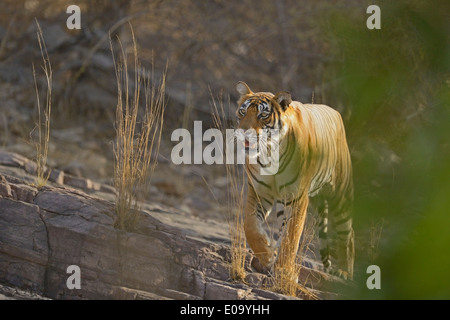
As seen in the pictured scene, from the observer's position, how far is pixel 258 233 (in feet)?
15.7

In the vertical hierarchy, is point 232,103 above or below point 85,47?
below

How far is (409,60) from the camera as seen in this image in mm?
6562

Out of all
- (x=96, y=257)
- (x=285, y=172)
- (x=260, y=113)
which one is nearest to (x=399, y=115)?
(x=285, y=172)

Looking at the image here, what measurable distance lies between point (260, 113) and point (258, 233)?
763 mm

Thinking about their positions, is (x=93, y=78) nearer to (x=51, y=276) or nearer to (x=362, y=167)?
(x=362, y=167)

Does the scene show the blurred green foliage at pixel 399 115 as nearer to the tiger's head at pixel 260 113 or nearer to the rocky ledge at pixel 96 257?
the tiger's head at pixel 260 113

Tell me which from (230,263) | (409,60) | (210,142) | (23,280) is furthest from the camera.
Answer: (210,142)

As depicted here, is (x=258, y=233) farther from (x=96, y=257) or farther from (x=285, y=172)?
(x=96, y=257)

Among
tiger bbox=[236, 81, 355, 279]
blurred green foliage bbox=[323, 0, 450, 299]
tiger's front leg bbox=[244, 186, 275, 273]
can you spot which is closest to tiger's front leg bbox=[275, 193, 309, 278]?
tiger bbox=[236, 81, 355, 279]

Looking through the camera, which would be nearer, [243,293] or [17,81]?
[243,293]

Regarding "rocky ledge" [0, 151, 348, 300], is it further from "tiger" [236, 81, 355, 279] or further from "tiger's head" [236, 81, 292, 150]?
"tiger's head" [236, 81, 292, 150]

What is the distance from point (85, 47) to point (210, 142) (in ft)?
6.32

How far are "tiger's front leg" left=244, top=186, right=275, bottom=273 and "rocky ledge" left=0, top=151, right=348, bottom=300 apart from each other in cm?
11
